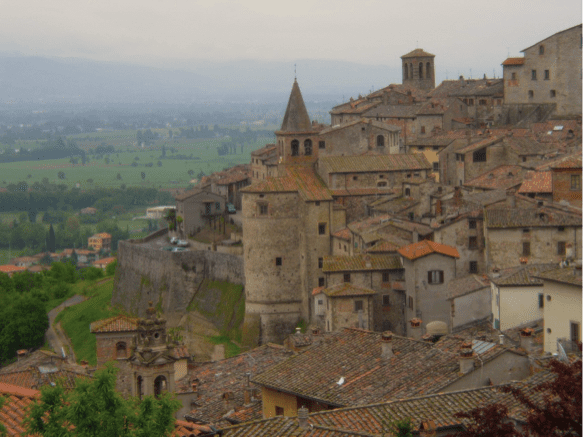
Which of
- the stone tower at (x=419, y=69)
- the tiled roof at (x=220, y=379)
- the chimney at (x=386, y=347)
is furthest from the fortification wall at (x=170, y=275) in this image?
the stone tower at (x=419, y=69)

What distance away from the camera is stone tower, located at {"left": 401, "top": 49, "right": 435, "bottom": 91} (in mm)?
88250

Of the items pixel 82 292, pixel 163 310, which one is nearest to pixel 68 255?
pixel 82 292

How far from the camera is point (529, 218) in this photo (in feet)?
130

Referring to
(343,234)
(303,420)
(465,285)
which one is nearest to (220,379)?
(465,285)

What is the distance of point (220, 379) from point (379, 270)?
13.2m

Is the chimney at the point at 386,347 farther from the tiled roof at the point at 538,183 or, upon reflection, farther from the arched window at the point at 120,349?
the tiled roof at the point at 538,183

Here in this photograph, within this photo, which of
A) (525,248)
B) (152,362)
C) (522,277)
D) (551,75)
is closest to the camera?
(152,362)

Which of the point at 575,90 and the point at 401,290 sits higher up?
the point at 575,90

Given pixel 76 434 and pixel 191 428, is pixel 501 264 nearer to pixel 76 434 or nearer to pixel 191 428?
pixel 191 428

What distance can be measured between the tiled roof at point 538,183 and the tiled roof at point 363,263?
6.14 meters

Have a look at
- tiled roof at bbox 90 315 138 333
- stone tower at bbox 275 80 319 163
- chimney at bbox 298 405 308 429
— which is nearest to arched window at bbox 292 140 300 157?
stone tower at bbox 275 80 319 163

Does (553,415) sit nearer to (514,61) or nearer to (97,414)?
(97,414)

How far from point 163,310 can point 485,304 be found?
23996 millimetres

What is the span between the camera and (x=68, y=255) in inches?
5084
